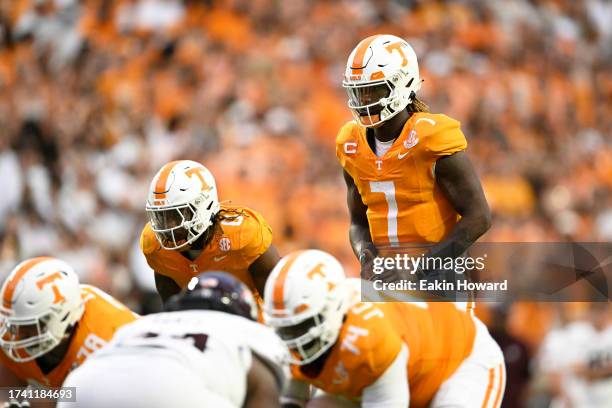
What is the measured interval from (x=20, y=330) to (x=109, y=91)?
8.88 metres

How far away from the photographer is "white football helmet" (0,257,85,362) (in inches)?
242

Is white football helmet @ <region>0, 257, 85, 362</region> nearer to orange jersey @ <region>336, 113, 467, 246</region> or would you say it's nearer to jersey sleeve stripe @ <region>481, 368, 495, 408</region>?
orange jersey @ <region>336, 113, 467, 246</region>

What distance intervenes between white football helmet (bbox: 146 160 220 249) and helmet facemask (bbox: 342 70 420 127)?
0.99m

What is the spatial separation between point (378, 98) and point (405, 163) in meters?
0.38

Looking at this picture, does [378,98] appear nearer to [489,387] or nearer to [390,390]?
[489,387]

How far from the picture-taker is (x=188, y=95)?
48.5 ft

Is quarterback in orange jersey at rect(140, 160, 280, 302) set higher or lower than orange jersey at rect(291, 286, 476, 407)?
higher

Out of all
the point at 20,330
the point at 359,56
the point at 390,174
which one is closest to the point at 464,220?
the point at 390,174

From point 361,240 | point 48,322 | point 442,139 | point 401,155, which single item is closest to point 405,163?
point 401,155

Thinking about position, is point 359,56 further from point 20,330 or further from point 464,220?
point 20,330

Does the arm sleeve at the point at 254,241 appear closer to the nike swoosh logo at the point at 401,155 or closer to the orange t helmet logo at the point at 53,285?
the nike swoosh logo at the point at 401,155

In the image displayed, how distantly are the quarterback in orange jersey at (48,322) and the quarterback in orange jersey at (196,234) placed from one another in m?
0.64

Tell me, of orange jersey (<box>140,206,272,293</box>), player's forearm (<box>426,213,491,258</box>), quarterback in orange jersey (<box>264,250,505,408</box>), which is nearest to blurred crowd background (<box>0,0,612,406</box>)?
orange jersey (<box>140,206,272,293</box>)

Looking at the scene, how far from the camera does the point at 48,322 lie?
620cm
